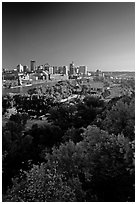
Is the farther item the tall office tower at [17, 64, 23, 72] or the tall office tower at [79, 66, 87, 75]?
the tall office tower at [79, 66, 87, 75]

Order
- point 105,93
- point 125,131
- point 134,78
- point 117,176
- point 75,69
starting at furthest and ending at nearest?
1. point 105,93
2. point 75,69
3. point 134,78
4. point 125,131
5. point 117,176

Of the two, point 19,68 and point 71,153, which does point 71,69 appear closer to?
point 19,68

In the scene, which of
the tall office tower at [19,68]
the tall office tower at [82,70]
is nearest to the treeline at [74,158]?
the tall office tower at [82,70]

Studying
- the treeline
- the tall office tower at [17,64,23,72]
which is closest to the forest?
the treeline

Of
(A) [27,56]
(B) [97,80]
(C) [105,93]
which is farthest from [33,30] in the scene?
(C) [105,93]

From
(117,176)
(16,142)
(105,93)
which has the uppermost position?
(105,93)

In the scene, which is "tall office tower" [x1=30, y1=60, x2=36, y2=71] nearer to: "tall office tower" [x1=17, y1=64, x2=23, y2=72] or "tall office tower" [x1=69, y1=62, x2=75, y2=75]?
"tall office tower" [x1=17, y1=64, x2=23, y2=72]

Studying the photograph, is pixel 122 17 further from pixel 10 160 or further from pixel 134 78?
pixel 10 160
